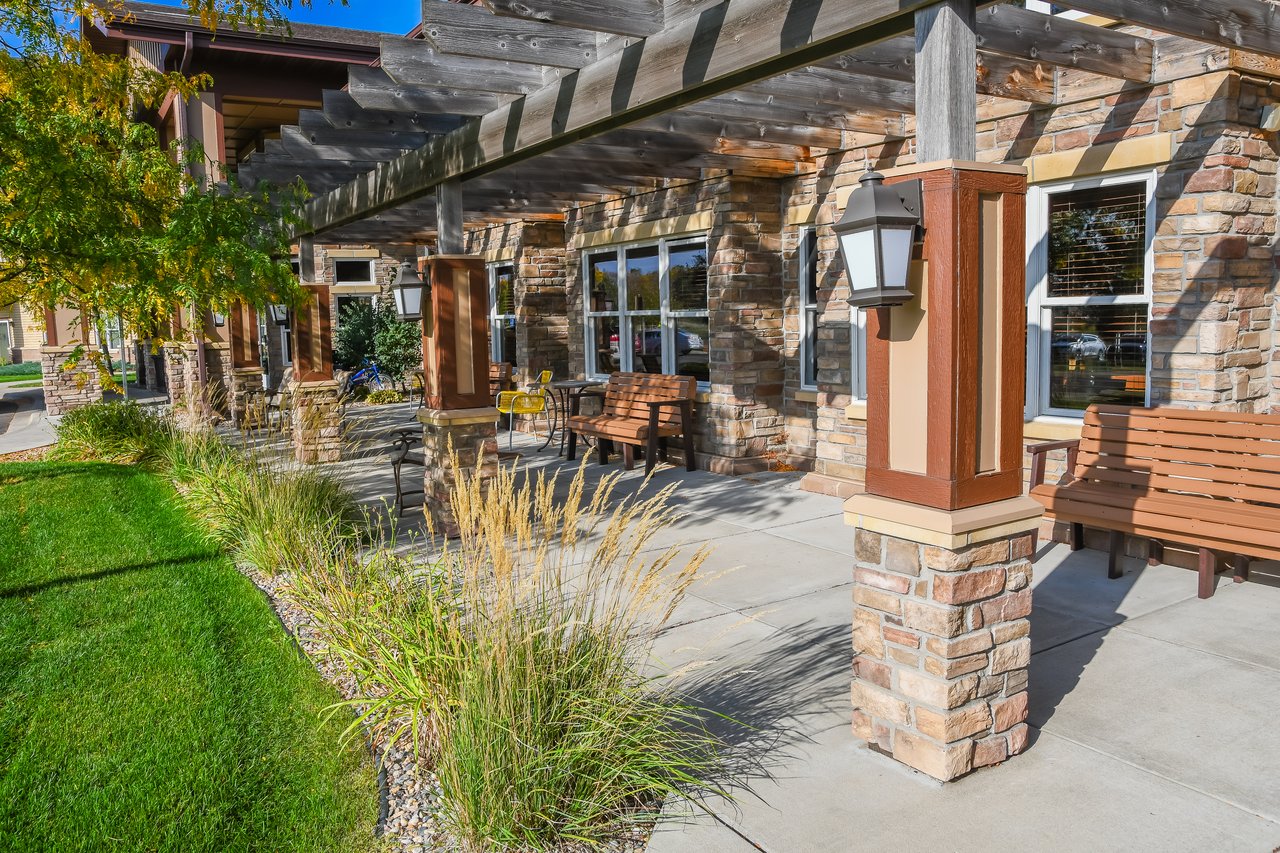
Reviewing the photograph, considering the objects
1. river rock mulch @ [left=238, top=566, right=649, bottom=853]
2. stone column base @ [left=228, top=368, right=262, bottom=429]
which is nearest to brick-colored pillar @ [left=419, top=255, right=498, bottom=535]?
river rock mulch @ [left=238, top=566, right=649, bottom=853]

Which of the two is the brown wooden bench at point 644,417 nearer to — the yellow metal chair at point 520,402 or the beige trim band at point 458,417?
the yellow metal chair at point 520,402

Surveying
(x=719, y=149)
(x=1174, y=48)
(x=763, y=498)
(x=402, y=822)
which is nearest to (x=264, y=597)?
(x=402, y=822)

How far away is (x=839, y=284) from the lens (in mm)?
7859

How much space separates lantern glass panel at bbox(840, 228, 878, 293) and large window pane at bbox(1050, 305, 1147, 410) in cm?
378

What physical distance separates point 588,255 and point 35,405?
47.8 feet

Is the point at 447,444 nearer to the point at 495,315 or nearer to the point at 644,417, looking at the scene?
the point at 644,417

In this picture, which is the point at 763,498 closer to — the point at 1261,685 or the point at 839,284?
the point at 839,284

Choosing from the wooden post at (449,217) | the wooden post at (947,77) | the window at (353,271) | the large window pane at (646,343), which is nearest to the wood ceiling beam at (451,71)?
the wooden post at (449,217)

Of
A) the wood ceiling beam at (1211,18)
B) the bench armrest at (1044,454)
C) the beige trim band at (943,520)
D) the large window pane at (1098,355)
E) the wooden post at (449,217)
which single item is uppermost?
the wood ceiling beam at (1211,18)

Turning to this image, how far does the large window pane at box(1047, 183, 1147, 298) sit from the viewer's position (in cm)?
609

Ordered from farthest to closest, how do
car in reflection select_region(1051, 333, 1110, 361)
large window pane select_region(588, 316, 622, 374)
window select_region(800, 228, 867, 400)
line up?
large window pane select_region(588, 316, 622, 374) < window select_region(800, 228, 867, 400) < car in reflection select_region(1051, 333, 1110, 361)

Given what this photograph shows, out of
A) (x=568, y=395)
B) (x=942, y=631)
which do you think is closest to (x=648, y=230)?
(x=568, y=395)

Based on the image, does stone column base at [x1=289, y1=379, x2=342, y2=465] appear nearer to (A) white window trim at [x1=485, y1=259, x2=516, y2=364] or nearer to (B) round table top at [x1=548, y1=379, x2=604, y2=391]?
(B) round table top at [x1=548, y1=379, x2=604, y2=391]

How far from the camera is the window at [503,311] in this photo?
555 inches
